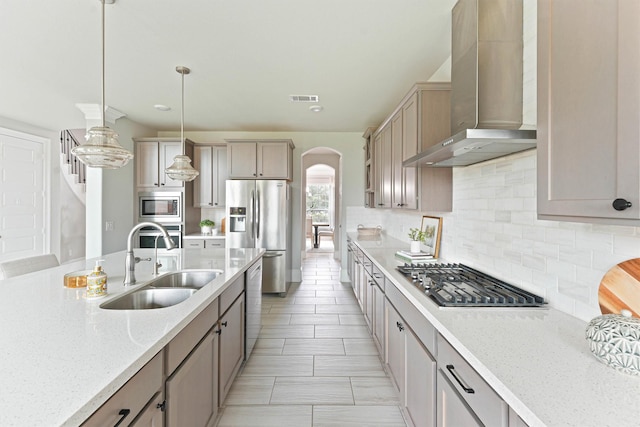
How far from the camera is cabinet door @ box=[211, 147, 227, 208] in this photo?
5227mm

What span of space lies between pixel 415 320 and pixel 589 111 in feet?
3.79

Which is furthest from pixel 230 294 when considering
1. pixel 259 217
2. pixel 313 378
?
pixel 259 217

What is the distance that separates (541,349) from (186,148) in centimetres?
519

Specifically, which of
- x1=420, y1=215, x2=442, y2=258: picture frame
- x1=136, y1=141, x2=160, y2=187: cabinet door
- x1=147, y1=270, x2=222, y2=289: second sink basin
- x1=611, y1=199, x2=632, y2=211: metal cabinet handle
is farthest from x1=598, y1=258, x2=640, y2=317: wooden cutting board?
x1=136, y1=141, x2=160, y2=187: cabinet door

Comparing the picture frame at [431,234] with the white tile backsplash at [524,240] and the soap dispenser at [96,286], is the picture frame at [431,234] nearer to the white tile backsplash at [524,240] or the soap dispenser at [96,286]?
the white tile backsplash at [524,240]

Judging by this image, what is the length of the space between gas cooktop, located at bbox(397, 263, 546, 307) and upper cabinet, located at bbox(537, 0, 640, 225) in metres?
0.53

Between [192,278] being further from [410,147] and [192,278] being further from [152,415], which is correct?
[410,147]

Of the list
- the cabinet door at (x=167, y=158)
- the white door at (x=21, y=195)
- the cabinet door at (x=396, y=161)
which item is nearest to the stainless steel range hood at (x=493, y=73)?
the cabinet door at (x=396, y=161)

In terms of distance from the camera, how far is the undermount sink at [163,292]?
1642mm

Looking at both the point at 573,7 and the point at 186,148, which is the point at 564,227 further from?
the point at 186,148

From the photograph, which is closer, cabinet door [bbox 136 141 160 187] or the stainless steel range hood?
the stainless steel range hood

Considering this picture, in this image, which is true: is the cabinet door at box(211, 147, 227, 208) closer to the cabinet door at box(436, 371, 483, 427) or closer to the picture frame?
the picture frame

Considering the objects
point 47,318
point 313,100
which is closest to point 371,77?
point 313,100

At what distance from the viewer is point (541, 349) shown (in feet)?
3.29
